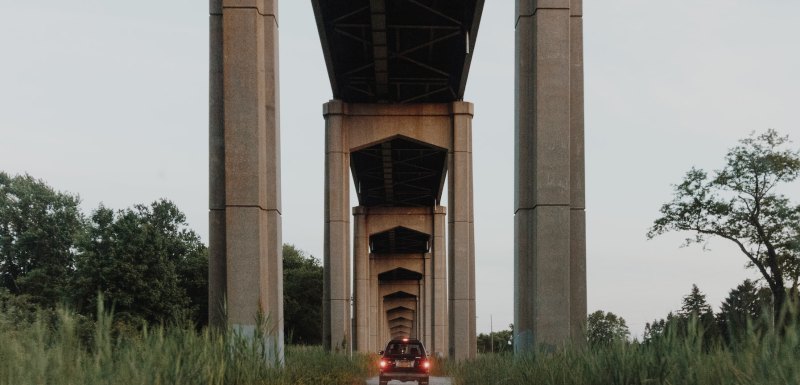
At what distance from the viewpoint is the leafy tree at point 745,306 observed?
201 inches

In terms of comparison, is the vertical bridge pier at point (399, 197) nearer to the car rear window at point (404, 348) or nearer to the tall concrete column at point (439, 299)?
the tall concrete column at point (439, 299)

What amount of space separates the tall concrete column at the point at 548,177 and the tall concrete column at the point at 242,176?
4.69m

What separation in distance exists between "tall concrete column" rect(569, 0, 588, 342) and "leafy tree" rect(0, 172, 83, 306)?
50.8 meters

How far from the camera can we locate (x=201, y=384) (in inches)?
316

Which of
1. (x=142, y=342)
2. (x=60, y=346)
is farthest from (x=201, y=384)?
(x=60, y=346)

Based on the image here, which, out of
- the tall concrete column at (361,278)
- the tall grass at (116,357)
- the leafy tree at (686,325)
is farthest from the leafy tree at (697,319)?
the tall concrete column at (361,278)

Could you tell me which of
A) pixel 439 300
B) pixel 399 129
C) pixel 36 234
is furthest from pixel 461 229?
pixel 36 234

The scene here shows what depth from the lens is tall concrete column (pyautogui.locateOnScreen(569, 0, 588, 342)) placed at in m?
17.1

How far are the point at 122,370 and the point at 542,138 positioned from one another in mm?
11417

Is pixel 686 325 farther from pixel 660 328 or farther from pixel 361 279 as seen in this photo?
pixel 361 279

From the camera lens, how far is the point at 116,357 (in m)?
7.50

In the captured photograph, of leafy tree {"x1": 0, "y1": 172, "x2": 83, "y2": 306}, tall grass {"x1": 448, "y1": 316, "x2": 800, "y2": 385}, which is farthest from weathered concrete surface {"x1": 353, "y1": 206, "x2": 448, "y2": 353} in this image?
tall grass {"x1": 448, "y1": 316, "x2": 800, "y2": 385}

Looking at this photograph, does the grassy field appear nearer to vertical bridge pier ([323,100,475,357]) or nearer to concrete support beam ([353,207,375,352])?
vertical bridge pier ([323,100,475,357])

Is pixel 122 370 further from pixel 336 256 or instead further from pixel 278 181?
pixel 336 256
